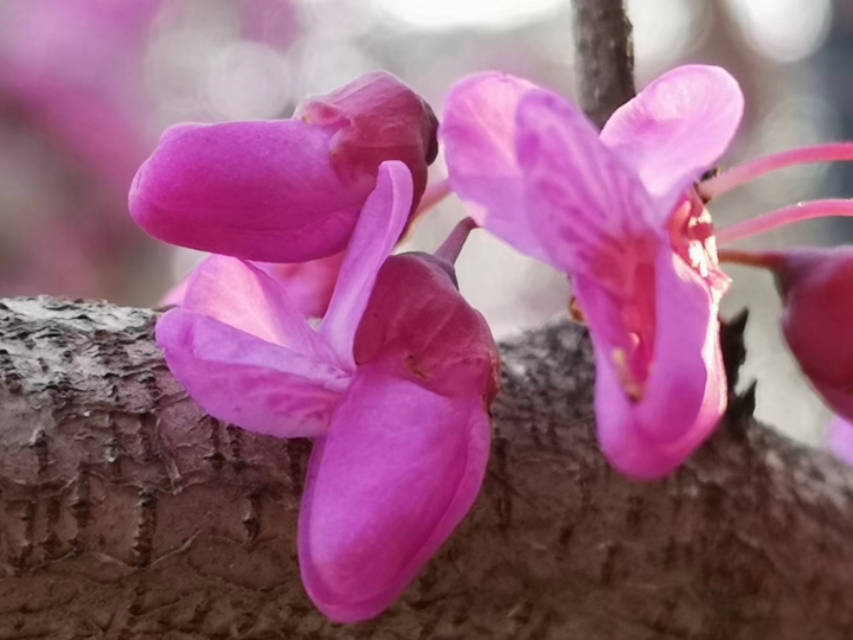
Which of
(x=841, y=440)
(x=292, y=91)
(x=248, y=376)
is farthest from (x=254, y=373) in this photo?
(x=292, y=91)

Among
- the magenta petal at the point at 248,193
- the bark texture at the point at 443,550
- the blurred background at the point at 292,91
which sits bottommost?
the blurred background at the point at 292,91

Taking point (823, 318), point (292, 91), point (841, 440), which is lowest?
point (292, 91)

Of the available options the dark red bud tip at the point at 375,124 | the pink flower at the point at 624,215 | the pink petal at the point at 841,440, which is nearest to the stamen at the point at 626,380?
the pink flower at the point at 624,215

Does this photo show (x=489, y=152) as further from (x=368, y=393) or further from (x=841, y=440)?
(x=841, y=440)

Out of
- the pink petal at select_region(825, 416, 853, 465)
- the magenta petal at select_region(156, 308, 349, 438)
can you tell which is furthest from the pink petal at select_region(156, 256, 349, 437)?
the pink petal at select_region(825, 416, 853, 465)

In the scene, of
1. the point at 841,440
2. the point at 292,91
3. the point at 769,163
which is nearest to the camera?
the point at 769,163

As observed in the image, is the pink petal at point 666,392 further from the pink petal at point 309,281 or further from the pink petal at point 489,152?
the pink petal at point 309,281

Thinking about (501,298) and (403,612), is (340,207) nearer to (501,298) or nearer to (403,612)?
(403,612)
